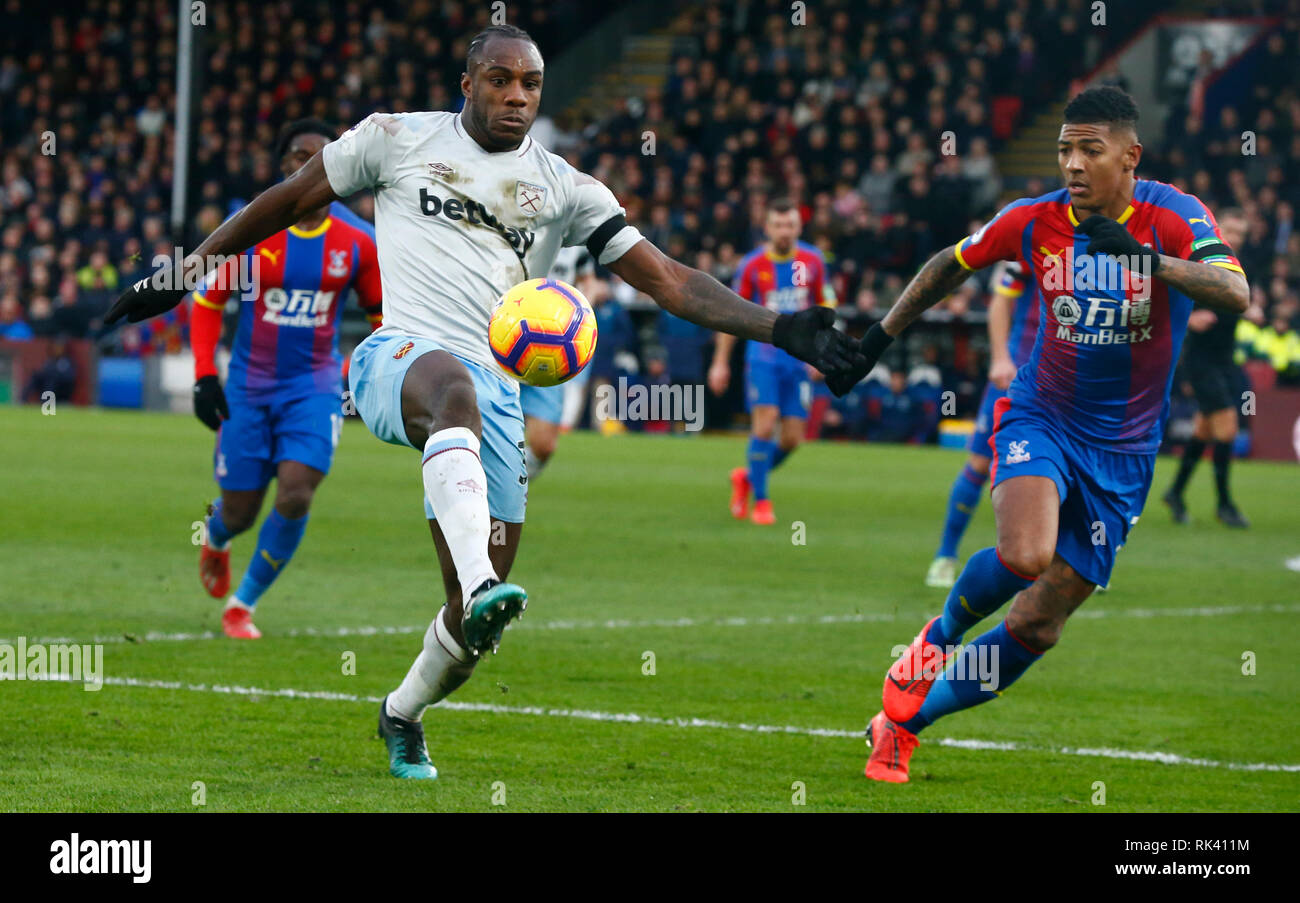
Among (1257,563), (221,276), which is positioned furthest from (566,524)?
(221,276)

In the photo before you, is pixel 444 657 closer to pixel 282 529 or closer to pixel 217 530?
pixel 282 529

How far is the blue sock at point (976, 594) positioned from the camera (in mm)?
6109

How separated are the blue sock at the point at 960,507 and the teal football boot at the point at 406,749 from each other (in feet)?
19.6

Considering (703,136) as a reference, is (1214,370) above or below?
below

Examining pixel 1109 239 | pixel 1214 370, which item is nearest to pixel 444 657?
pixel 1109 239

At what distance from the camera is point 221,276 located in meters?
8.59

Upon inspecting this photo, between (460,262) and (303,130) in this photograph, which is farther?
(303,130)

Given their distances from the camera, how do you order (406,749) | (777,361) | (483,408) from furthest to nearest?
(777,361) → (406,749) → (483,408)

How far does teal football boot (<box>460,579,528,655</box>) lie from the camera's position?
481 centimetres

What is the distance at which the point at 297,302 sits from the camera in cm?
895

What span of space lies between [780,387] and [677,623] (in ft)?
17.4
